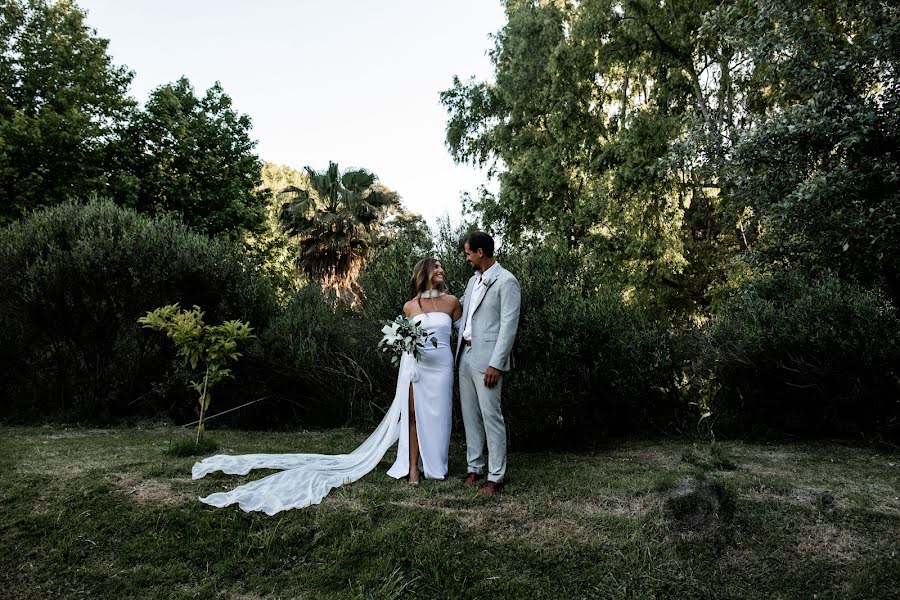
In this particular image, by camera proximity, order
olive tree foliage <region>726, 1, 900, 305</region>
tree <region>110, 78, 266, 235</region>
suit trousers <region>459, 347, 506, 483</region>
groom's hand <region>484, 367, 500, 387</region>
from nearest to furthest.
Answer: groom's hand <region>484, 367, 500, 387</region> → suit trousers <region>459, 347, 506, 483</region> → olive tree foliage <region>726, 1, 900, 305</region> → tree <region>110, 78, 266, 235</region>

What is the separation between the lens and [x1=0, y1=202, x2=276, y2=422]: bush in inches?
461

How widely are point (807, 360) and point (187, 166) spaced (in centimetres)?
1911

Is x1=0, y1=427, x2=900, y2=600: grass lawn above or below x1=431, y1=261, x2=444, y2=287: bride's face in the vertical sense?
below

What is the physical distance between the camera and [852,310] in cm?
889

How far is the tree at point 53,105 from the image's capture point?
17.0m

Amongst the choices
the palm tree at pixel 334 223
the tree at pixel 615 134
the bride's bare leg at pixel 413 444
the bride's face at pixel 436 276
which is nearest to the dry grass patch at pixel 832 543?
the bride's bare leg at pixel 413 444

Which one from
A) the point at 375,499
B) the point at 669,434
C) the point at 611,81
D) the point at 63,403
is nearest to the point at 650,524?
the point at 375,499

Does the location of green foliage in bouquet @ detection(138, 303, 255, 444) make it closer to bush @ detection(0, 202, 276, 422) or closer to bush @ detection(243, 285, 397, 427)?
bush @ detection(243, 285, 397, 427)

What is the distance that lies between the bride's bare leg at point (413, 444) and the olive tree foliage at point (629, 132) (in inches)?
273

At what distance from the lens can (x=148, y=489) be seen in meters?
5.84

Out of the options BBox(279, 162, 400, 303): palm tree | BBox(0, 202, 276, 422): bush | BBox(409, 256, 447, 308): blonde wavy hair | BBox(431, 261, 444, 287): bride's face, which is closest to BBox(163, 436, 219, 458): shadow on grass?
BBox(409, 256, 447, 308): blonde wavy hair

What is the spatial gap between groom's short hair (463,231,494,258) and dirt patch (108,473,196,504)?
3.66 meters

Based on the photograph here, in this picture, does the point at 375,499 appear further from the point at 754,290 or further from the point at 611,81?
the point at 611,81

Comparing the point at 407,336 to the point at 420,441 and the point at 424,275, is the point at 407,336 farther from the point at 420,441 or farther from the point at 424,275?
the point at 420,441
